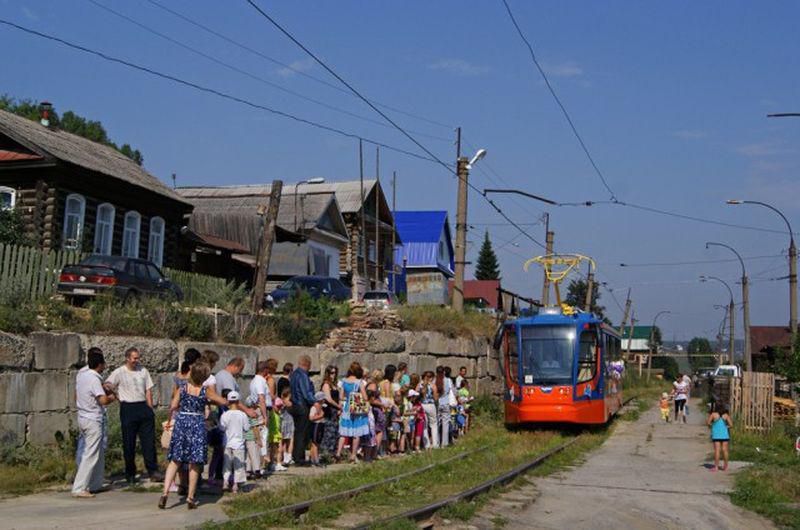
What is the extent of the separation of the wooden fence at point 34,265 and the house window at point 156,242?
11871 mm

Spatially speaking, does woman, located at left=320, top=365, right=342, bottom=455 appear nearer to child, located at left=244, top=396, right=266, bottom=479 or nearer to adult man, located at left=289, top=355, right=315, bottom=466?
adult man, located at left=289, top=355, right=315, bottom=466

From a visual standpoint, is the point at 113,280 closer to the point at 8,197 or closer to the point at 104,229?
the point at 8,197

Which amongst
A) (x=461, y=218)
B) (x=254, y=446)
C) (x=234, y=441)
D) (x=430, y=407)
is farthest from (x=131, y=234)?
(x=234, y=441)

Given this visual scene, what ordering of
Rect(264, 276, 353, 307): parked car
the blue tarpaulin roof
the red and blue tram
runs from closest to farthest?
the red and blue tram, Rect(264, 276, 353, 307): parked car, the blue tarpaulin roof

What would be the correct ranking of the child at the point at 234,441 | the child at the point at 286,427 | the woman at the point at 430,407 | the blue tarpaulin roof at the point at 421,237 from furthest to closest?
1. the blue tarpaulin roof at the point at 421,237
2. the woman at the point at 430,407
3. the child at the point at 286,427
4. the child at the point at 234,441

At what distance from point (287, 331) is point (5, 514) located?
9.96 meters

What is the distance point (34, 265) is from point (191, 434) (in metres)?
11.0

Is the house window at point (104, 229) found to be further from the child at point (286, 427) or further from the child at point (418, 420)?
the child at point (286, 427)

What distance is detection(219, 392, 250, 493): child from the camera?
10.9 m

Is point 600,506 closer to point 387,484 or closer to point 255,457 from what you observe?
point 387,484

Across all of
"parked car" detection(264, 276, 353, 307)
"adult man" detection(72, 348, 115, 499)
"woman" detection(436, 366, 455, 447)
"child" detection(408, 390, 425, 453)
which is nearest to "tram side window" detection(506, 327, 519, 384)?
"woman" detection(436, 366, 455, 447)

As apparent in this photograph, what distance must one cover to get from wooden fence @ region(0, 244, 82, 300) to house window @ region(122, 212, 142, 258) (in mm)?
10445

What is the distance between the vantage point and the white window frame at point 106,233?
2967 cm

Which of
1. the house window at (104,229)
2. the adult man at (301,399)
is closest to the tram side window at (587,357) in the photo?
the adult man at (301,399)
